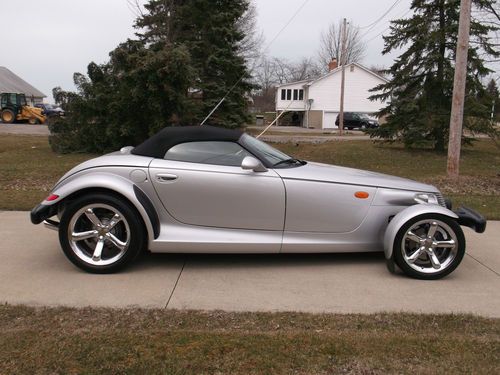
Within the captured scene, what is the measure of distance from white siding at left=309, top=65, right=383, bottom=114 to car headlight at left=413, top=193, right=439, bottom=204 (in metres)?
46.4

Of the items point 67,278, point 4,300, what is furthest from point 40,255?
point 4,300

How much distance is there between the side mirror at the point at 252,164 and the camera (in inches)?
174

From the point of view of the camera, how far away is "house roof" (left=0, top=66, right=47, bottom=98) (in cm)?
6656

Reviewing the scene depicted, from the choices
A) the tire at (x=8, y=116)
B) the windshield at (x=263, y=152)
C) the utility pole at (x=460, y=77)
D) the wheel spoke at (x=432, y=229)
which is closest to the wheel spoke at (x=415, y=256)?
the wheel spoke at (x=432, y=229)

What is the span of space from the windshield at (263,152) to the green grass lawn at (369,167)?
13.0 feet

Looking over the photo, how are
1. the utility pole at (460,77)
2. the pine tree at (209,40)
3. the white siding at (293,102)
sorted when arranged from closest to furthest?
the utility pole at (460,77)
the pine tree at (209,40)
the white siding at (293,102)

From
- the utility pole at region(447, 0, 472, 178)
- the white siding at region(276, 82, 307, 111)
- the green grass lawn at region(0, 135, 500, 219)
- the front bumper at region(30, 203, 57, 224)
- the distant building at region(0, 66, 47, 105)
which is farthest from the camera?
the distant building at region(0, 66, 47, 105)

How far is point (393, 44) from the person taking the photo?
16688mm

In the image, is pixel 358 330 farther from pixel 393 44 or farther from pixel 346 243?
pixel 393 44

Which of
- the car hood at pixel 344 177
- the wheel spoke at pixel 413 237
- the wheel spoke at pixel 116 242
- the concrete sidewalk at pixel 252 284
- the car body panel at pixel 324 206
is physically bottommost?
the concrete sidewalk at pixel 252 284

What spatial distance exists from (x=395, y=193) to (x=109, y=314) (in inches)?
114

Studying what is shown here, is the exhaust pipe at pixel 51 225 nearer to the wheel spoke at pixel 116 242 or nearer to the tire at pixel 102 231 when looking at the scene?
the tire at pixel 102 231

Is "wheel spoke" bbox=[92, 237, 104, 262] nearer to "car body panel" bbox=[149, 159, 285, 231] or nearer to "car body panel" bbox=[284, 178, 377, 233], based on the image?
"car body panel" bbox=[149, 159, 285, 231]

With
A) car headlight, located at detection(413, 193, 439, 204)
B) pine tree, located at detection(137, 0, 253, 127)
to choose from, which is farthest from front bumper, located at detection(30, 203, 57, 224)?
pine tree, located at detection(137, 0, 253, 127)
